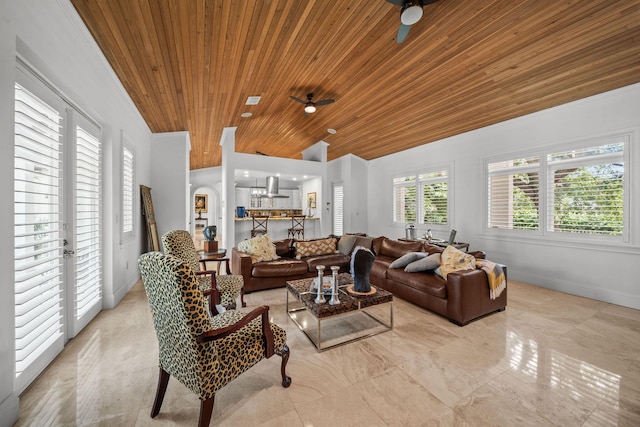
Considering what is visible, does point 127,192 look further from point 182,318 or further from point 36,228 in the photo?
point 182,318

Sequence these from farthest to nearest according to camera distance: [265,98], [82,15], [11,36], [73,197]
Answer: [265,98] < [73,197] < [82,15] < [11,36]

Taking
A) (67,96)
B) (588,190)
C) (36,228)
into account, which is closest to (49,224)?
(36,228)

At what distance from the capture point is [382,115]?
5.12m

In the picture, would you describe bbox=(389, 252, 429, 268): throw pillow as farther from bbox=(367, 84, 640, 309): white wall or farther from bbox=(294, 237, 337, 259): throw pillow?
bbox=(367, 84, 640, 309): white wall

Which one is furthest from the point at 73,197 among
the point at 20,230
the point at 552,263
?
the point at 552,263

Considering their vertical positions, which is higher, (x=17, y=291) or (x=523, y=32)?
(x=523, y=32)

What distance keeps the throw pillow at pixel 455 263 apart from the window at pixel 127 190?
4.44 meters

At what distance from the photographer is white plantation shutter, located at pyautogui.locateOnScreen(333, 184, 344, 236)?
781 centimetres

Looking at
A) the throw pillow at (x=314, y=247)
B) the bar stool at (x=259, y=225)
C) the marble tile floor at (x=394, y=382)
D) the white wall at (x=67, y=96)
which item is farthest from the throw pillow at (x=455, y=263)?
the bar stool at (x=259, y=225)

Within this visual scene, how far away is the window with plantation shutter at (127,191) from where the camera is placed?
12.1 feet

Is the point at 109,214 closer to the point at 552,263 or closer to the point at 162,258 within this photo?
the point at 162,258

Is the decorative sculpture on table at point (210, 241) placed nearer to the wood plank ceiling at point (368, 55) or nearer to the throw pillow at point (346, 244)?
the wood plank ceiling at point (368, 55)

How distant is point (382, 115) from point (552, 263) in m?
3.89

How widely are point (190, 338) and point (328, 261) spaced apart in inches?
124
